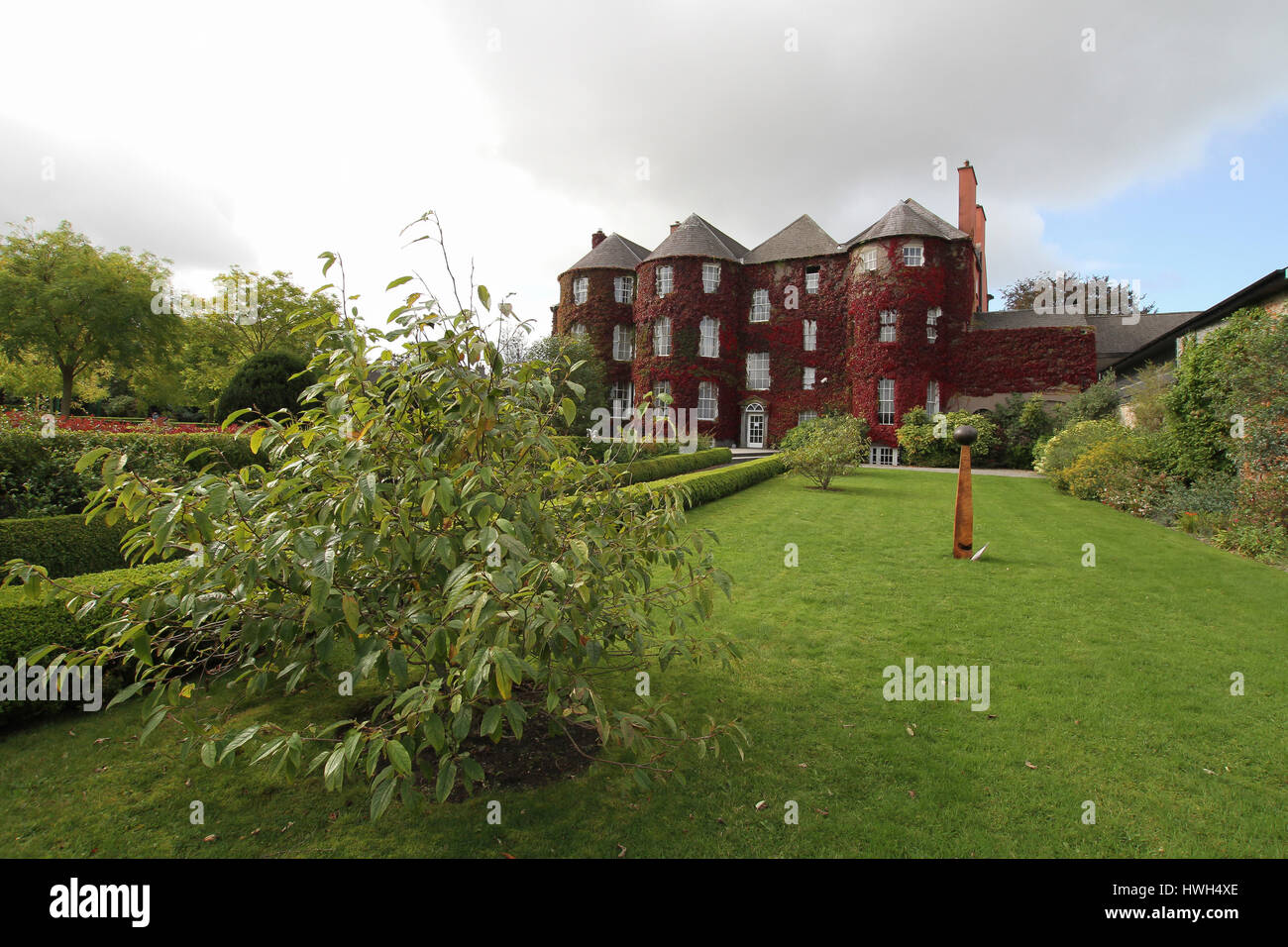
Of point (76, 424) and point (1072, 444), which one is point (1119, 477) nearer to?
point (1072, 444)

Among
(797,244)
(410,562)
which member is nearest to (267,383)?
(410,562)

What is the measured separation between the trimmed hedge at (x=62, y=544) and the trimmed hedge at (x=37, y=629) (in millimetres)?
1861

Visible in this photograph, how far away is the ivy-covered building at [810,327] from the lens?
27094 millimetres

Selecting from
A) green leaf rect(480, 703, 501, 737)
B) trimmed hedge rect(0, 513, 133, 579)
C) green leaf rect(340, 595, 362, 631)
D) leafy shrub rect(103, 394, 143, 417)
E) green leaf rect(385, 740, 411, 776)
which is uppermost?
leafy shrub rect(103, 394, 143, 417)

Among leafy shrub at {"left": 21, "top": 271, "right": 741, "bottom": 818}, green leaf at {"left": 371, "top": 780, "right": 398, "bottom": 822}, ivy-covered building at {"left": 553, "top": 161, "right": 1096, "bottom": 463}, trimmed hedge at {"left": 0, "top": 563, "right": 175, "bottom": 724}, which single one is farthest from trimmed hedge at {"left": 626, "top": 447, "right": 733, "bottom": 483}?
green leaf at {"left": 371, "top": 780, "right": 398, "bottom": 822}

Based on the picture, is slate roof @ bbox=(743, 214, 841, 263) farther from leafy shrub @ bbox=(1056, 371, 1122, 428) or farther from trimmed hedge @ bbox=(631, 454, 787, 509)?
trimmed hedge @ bbox=(631, 454, 787, 509)

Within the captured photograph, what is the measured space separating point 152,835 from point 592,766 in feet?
7.66

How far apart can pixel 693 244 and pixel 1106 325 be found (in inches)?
949

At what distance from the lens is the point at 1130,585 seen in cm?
799

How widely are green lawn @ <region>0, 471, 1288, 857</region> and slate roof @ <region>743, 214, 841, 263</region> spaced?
26915 millimetres

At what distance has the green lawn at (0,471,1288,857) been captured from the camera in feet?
10.3
